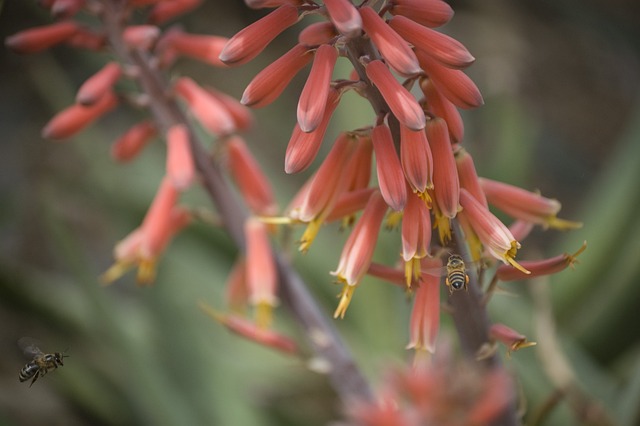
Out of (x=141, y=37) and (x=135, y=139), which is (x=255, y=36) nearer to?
(x=141, y=37)

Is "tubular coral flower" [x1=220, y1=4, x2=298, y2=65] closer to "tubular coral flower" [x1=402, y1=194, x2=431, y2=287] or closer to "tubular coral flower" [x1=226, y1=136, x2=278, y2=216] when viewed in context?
"tubular coral flower" [x1=402, y1=194, x2=431, y2=287]

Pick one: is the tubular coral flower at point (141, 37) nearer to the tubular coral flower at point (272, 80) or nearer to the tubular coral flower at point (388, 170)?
the tubular coral flower at point (272, 80)


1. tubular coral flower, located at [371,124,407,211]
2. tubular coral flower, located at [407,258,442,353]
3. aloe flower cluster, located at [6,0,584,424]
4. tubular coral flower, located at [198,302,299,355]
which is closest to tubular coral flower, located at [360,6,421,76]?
aloe flower cluster, located at [6,0,584,424]

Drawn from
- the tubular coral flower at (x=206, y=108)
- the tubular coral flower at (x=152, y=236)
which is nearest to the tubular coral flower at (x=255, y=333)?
the tubular coral flower at (x=152, y=236)

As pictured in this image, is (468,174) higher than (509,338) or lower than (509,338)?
higher

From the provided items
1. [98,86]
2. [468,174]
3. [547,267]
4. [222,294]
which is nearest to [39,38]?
[98,86]

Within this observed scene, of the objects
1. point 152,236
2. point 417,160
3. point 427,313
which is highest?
point 417,160
